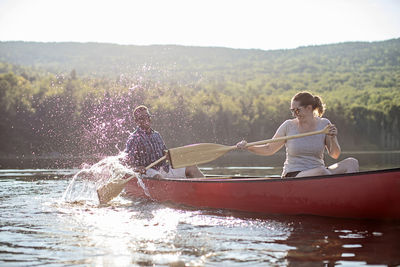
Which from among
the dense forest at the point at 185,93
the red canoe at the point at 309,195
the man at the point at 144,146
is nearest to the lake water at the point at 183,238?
the red canoe at the point at 309,195

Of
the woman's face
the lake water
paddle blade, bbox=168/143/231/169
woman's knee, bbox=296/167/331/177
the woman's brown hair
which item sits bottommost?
the lake water

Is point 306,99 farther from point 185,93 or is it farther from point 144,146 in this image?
point 185,93

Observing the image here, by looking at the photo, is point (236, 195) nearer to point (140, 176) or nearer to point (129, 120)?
point (140, 176)

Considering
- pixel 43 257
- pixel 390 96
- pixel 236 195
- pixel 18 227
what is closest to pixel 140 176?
pixel 236 195

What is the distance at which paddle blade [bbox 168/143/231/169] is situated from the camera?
7.07 metres

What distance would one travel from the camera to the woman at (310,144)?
5855mm

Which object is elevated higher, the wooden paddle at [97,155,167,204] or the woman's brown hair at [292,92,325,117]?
the woman's brown hair at [292,92,325,117]

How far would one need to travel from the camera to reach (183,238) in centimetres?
490

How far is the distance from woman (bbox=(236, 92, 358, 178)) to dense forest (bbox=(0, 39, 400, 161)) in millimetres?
24967

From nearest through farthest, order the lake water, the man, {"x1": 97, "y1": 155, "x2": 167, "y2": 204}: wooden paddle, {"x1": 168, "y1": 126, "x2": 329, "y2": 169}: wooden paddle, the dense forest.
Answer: the lake water < {"x1": 168, "y1": 126, "x2": 329, "y2": 169}: wooden paddle < {"x1": 97, "y1": 155, "x2": 167, "y2": 204}: wooden paddle < the man < the dense forest

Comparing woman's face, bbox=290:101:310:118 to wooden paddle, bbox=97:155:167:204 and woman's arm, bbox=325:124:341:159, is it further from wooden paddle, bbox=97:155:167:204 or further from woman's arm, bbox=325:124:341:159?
wooden paddle, bbox=97:155:167:204

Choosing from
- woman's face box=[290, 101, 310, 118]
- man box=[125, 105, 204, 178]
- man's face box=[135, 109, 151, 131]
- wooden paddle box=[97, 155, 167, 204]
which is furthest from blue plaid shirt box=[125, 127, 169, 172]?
woman's face box=[290, 101, 310, 118]

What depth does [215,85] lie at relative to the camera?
80.6 meters

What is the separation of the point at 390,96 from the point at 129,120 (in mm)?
40221
